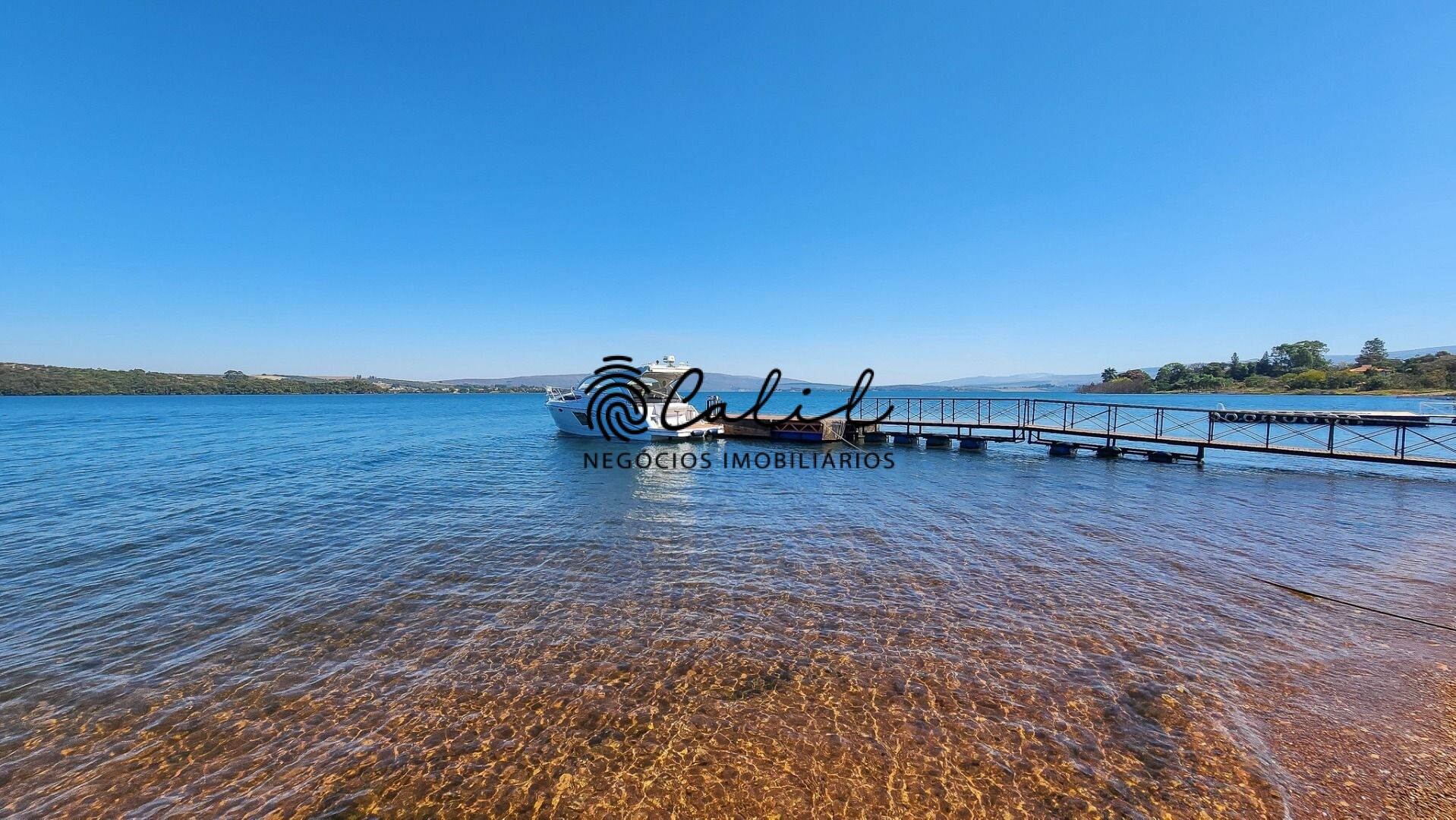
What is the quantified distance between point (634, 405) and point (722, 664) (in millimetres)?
22504

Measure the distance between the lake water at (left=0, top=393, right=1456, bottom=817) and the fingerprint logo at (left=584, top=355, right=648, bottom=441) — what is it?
14751mm

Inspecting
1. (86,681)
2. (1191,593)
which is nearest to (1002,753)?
(1191,593)

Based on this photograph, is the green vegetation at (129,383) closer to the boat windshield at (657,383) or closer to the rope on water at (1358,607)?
the boat windshield at (657,383)

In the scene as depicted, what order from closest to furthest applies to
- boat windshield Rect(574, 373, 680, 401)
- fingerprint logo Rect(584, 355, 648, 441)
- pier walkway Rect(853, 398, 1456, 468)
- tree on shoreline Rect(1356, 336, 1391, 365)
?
pier walkway Rect(853, 398, 1456, 468)
fingerprint logo Rect(584, 355, 648, 441)
boat windshield Rect(574, 373, 680, 401)
tree on shoreline Rect(1356, 336, 1391, 365)

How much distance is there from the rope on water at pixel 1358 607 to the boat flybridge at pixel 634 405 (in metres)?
21.0

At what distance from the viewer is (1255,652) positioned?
5.70 meters

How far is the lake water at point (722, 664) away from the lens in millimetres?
3840

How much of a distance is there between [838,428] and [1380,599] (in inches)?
886

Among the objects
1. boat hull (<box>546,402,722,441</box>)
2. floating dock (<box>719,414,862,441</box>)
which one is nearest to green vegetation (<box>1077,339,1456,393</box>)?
floating dock (<box>719,414,862,441</box>)

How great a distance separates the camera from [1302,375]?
3374 inches

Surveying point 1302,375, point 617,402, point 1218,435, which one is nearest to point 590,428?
point 617,402

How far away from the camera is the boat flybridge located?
87.2 feet

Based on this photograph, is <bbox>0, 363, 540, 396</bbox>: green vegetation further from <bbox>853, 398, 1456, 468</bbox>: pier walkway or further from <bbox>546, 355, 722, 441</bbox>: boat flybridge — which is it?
<bbox>853, 398, 1456, 468</bbox>: pier walkway

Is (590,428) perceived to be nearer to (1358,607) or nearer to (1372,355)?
(1358,607)
